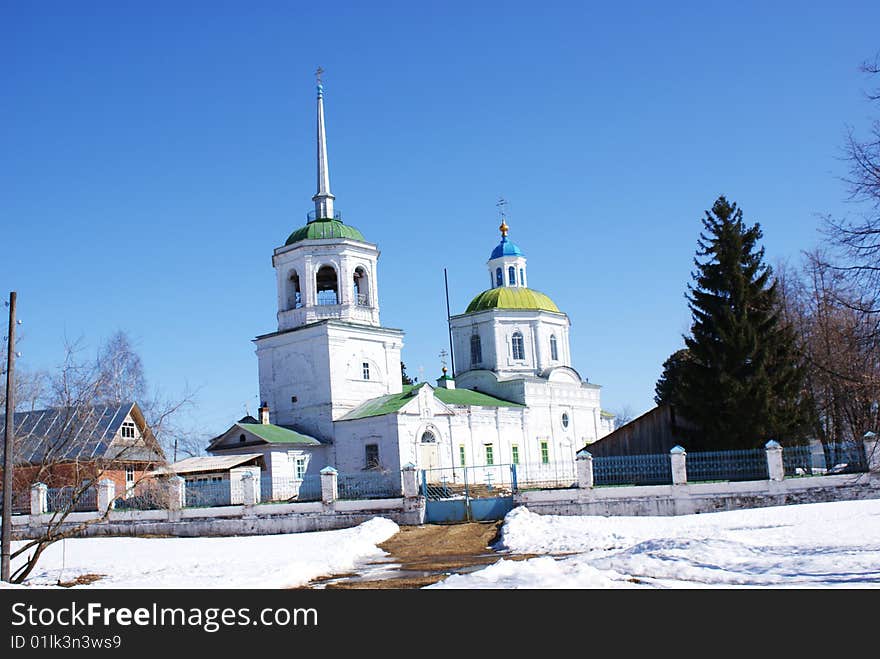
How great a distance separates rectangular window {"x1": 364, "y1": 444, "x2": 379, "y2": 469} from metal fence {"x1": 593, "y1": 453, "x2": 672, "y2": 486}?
10.6 m

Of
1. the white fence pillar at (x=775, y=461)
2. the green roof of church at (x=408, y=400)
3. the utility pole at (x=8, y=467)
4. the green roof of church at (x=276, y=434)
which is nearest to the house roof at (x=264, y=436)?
the green roof of church at (x=276, y=434)

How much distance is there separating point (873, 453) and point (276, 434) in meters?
19.7

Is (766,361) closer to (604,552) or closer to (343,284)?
(604,552)

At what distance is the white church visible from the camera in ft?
109

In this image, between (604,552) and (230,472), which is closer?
(604,552)

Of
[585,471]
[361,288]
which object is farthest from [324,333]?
[585,471]

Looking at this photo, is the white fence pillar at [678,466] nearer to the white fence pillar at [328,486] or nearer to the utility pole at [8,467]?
the white fence pillar at [328,486]

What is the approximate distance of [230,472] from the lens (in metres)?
30.9

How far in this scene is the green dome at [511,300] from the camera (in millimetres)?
43562

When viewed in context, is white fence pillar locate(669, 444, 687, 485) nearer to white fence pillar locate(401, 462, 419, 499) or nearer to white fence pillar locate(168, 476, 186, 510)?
white fence pillar locate(401, 462, 419, 499)

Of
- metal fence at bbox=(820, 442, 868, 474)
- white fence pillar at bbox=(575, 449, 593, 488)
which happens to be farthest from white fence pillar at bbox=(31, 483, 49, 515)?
metal fence at bbox=(820, 442, 868, 474)
